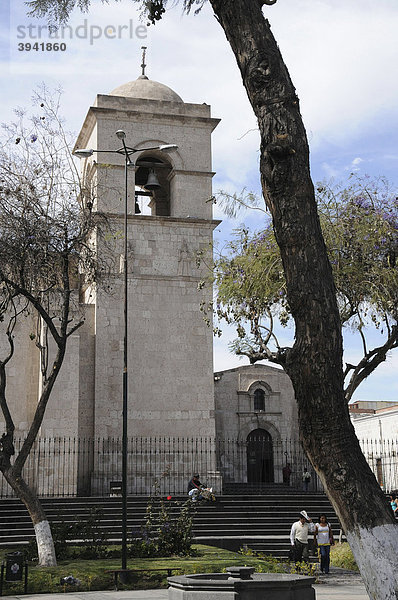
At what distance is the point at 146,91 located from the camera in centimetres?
2681

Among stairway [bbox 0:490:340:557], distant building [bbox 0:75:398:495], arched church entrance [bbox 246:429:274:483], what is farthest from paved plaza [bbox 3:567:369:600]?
arched church entrance [bbox 246:429:274:483]

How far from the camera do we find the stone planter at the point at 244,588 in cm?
740

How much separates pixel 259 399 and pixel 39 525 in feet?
69.3

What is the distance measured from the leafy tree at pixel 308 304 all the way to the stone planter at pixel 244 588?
5.80 feet

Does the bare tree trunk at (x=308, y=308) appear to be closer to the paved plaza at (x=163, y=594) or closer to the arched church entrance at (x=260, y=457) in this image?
the paved plaza at (x=163, y=594)

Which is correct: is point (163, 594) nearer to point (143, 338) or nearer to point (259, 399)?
point (143, 338)

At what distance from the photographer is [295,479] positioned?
29719 millimetres

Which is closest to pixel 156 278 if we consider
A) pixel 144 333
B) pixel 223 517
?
pixel 144 333

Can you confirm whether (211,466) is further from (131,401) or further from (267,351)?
(267,351)

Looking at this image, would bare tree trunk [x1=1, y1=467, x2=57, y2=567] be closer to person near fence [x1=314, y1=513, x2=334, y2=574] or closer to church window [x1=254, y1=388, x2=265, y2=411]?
person near fence [x1=314, y1=513, x2=334, y2=574]

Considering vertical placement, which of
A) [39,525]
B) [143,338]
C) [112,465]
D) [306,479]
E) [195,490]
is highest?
[143,338]

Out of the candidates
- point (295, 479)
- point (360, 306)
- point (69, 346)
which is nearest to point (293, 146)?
point (360, 306)

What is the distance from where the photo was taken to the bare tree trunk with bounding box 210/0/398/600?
5.94 meters

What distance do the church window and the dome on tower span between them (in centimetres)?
1329
